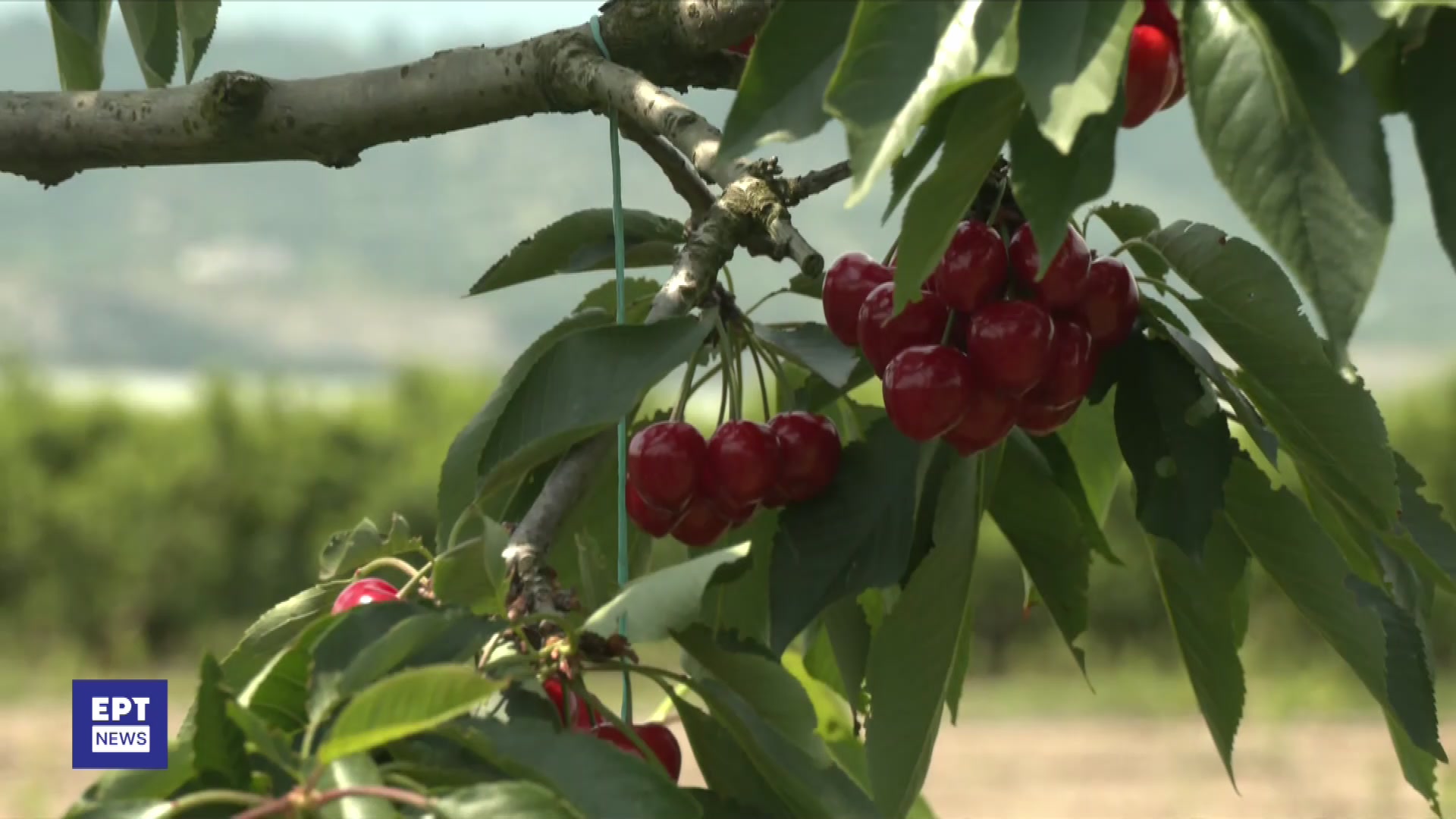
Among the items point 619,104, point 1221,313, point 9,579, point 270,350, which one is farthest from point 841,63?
point 270,350

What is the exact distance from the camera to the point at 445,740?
1.72 feet

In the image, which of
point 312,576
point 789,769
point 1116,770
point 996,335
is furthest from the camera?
point 312,576

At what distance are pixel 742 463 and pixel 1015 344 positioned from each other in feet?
0.53

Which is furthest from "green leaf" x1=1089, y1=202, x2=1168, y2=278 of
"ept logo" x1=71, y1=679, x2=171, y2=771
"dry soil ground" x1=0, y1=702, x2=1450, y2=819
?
"dry soil ground" x1=0, y1=702, x2=1450, y2=819

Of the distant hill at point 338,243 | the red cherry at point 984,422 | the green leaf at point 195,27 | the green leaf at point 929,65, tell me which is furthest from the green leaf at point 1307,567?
the distant hill at point 338,243

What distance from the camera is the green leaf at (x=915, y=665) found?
71 cm

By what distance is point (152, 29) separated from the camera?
122cm

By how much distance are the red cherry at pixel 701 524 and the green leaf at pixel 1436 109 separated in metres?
0.40

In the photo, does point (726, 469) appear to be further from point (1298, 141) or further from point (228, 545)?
point (228, 545)

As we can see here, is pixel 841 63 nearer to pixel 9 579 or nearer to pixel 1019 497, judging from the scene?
pixel 1019 497

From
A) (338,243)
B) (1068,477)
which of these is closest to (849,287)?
(1068,477)

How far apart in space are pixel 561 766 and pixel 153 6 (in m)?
0.92

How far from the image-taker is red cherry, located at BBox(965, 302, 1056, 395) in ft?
2.19

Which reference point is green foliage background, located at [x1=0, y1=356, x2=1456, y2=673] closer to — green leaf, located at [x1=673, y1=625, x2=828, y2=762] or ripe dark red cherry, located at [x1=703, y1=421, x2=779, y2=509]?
ripe dark red cherry, located at [x1=703, y1=421, x2=779, y2=509]
